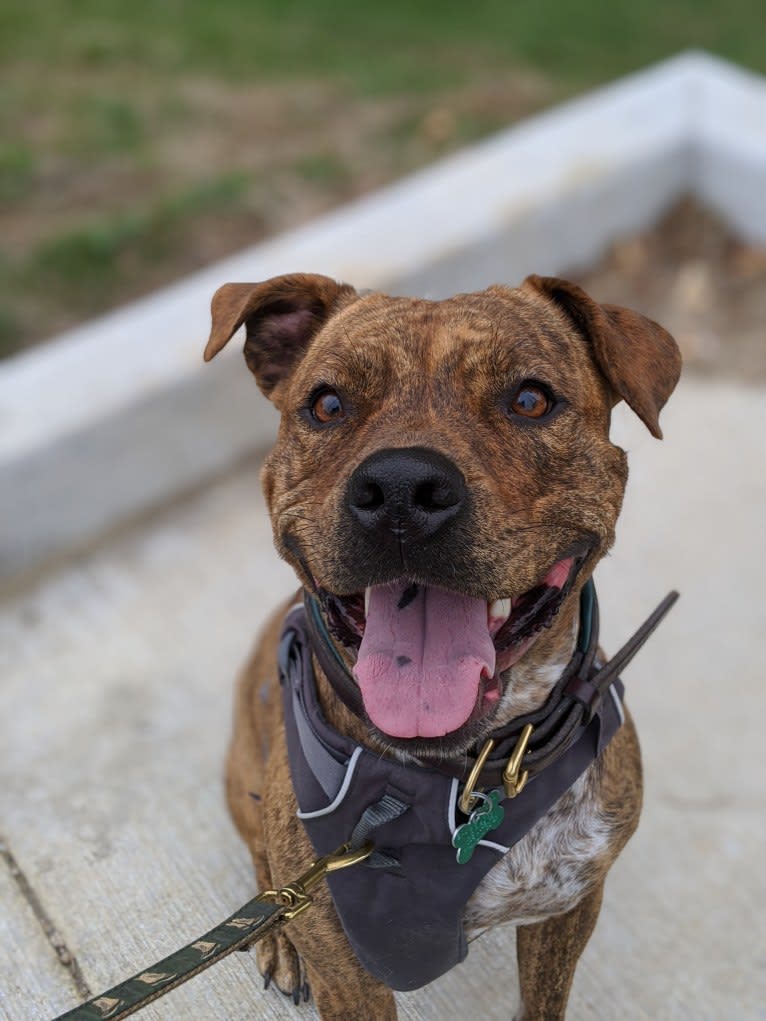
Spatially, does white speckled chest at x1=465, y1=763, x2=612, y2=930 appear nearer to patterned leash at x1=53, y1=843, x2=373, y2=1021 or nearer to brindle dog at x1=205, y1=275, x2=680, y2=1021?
brindle dog at x1=205, y1=275, x2=680, y2=1021

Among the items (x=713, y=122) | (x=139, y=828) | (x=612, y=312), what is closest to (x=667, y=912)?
(x=139, y=828)

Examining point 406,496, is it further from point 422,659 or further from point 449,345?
point 449,345

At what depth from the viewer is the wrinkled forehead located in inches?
101

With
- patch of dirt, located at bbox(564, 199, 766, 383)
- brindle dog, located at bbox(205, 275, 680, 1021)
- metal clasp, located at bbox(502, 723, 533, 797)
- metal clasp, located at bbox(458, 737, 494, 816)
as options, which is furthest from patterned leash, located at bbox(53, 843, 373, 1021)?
patch of dirt, located at bbox(564, 199, 766, 383)

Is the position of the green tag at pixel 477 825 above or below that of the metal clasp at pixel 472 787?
below

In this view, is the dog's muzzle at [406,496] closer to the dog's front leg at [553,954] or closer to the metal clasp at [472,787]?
the metal clasp at [472,787]

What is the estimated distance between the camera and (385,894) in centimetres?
255

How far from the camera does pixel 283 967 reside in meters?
3.17

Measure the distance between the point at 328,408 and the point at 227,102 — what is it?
238 inches

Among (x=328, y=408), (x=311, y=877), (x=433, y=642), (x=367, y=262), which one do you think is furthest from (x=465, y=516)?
(x=367, y=262)

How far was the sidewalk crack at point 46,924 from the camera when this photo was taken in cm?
319

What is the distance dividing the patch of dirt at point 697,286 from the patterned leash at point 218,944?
12.4 feet

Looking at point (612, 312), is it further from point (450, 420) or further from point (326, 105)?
point (326, 105)

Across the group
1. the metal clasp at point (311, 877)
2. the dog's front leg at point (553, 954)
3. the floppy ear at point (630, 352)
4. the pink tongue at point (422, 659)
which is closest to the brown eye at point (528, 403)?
the floppy ear at point (630, 352)
